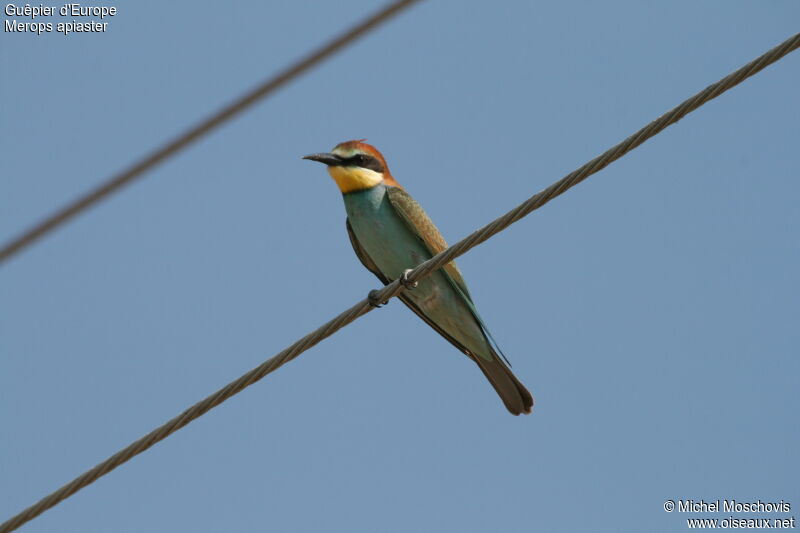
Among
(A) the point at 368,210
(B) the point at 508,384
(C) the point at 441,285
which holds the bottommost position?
(B) the point at 508,384

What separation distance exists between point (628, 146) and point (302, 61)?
102 cm

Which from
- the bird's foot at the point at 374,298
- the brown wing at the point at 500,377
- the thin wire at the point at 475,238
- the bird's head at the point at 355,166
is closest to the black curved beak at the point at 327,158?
the bird's head at the point at 355,166

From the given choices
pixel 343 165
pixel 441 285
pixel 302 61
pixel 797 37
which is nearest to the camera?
pixel 302 61

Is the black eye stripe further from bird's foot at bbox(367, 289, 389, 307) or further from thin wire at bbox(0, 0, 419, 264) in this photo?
thin wire at bbox(0, 0, 419, 264)

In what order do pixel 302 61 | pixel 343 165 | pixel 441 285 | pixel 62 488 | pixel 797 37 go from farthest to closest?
1. pixel 343 165
2. pixel 441 285
3. pixel 62 488
4. pixel 797 37
5. pixel 302 61

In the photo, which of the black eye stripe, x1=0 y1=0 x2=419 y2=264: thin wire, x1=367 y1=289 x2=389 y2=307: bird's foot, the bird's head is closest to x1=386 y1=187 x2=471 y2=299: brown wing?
the bird's head

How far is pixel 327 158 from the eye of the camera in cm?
586

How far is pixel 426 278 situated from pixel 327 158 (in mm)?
976

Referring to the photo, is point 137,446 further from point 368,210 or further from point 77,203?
point 368,210

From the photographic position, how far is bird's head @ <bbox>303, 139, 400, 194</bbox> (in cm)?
569

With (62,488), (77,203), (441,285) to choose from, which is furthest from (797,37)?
(441,285)

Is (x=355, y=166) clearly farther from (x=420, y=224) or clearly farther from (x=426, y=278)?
(x=426, y=278)

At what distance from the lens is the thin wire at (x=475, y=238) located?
2.96m

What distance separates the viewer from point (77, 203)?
8.66 feet
